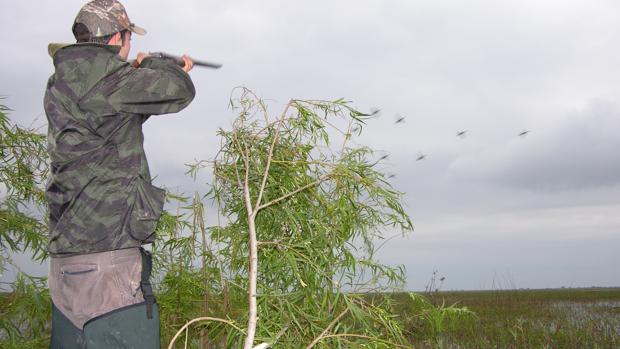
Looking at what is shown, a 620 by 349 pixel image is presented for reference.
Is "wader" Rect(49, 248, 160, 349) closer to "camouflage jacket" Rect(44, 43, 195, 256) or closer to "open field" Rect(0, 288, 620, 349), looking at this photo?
"camouflage jacket" Rect(44, 43, 195, 256)

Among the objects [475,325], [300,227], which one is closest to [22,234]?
[300,227]

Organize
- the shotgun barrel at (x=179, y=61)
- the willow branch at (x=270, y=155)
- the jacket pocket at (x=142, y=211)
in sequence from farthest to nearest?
1. the willow branch at (x=270, y=155)
2. the shotgun barrel at (x=179, y=61)
3. the jacket pocket at (x=142, y=211)

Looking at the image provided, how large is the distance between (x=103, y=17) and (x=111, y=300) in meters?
1.43

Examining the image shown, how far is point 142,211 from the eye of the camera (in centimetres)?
301

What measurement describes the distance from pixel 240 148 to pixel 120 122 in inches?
41.0

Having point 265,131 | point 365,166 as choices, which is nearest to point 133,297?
point 265,131

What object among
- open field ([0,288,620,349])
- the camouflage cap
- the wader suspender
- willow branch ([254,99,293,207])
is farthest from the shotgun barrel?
open field ([0,288,620,349])

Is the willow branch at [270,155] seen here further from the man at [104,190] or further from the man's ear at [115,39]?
the man's ear at [115,39]

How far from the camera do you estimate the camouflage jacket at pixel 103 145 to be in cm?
297

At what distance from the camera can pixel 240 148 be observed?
398 centimetres

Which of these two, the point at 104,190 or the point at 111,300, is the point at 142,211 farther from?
the point at 111,300

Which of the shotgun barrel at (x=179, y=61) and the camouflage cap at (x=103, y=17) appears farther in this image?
the shotgun barrel at (x=179, y=61)

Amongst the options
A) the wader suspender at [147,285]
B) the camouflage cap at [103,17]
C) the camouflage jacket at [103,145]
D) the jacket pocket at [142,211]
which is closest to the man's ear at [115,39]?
the camouflage cap at [103,17]

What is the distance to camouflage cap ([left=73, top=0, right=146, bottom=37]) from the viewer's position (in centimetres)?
317
